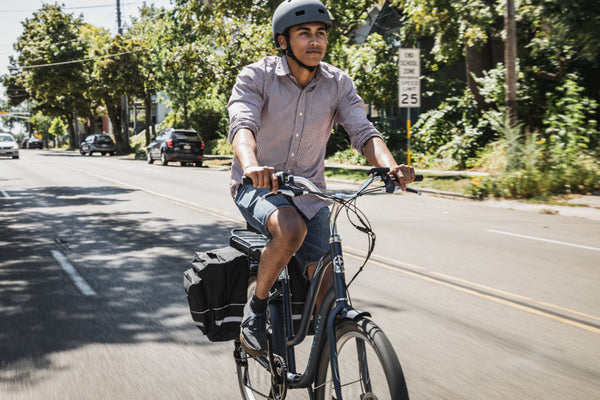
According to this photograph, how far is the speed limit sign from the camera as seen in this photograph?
17.2m

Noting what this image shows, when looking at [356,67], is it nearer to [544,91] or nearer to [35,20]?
[544,91]

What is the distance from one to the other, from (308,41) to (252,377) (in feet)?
6.03

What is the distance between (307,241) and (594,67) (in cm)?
1644

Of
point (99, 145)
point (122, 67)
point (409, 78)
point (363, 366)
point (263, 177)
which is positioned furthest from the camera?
point (99, 145)

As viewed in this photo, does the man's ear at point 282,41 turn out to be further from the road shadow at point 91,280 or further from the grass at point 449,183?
the grass at point 449,183

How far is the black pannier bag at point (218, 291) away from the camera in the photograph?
3279 millimetres

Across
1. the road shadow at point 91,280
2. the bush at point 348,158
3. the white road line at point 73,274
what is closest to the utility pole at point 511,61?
the road shadow at point 91,280

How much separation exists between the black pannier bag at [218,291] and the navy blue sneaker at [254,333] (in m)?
0.21

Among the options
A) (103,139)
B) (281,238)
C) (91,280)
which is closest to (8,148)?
(103,139)

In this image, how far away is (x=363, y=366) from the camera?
2379 mm

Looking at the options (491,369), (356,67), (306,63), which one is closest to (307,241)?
(306,63)

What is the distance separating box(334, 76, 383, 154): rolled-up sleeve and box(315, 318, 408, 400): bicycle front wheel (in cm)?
119

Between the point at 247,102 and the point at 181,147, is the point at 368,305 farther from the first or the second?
the point at 181,147

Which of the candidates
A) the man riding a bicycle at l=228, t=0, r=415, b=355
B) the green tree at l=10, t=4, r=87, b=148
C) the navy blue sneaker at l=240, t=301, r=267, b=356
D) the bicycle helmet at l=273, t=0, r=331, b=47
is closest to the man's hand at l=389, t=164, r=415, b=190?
the man riding a bicycle at l=228, t=0, r=415, b=355
